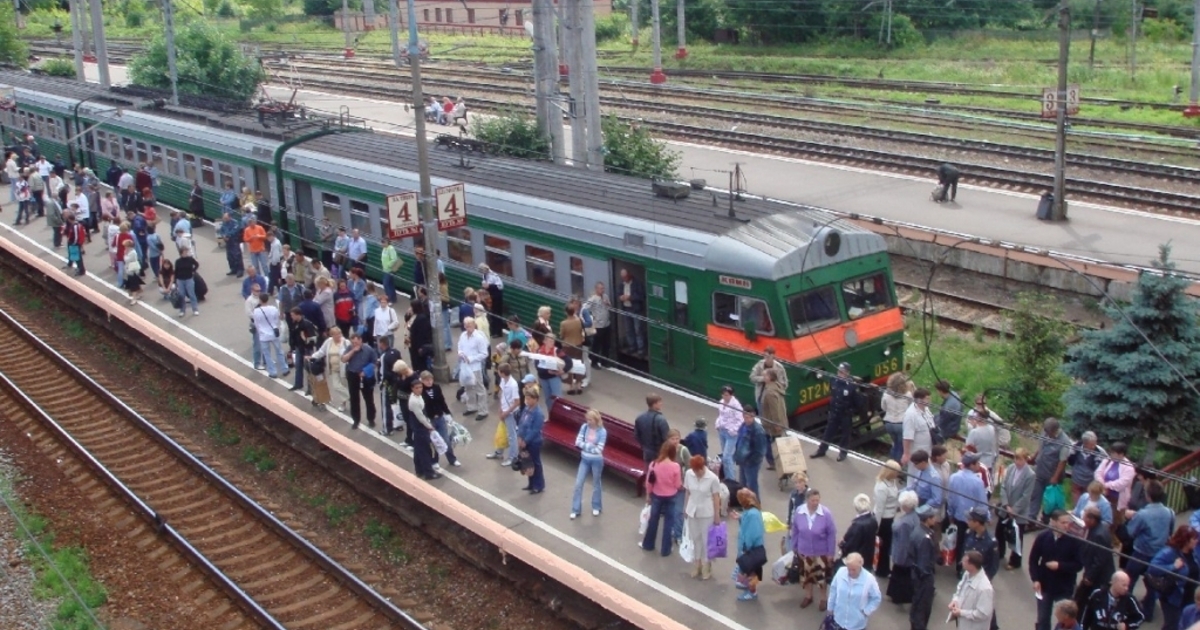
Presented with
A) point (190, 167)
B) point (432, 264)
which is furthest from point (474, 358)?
point (190, 167)

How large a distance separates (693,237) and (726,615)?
6.29m

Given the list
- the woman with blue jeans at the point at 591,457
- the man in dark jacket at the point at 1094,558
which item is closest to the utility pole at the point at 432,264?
the woman with blue jeans at the point at 591,457

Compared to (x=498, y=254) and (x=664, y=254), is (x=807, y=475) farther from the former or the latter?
(x=498, y=254)

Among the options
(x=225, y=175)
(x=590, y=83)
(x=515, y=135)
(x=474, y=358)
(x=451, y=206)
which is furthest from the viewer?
(x=225, y=175)

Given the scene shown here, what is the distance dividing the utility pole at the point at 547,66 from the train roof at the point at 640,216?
322cm

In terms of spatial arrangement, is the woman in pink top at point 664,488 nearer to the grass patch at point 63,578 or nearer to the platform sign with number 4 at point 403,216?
the grass patch at point 63,578

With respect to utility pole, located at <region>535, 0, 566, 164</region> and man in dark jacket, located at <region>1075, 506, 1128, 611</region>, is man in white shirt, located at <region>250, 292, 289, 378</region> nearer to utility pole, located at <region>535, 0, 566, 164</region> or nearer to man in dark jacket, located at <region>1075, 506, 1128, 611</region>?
utility pole, located at <region>535, 0, 566, 164</region>

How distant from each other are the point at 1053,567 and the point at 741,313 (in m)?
6.27

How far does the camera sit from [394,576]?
14.9 meters

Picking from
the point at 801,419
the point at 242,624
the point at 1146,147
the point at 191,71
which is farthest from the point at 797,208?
the point at 191,71

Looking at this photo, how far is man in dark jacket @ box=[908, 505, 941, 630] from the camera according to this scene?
449 inches

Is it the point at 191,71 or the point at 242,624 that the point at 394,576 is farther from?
the point at 191,71

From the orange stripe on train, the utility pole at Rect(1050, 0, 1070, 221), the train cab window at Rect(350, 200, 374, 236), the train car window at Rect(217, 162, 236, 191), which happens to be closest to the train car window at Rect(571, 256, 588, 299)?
the orange stripe on train

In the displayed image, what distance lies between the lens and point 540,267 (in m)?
19.9
